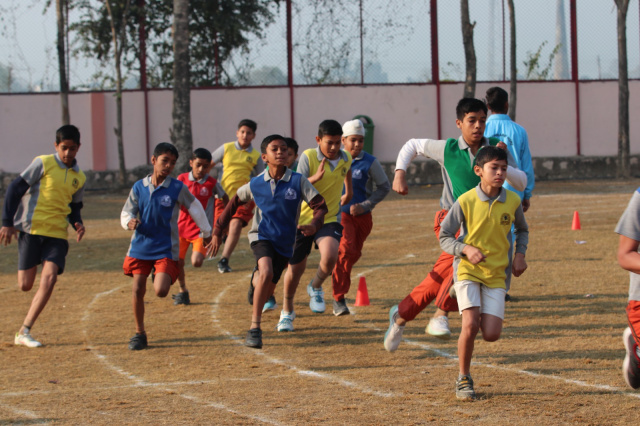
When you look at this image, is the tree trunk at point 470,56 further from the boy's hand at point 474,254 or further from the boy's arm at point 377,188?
the boy's hand at point 474,254

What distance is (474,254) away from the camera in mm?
5504

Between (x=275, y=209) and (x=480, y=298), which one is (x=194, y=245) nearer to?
(x=275, y=209)

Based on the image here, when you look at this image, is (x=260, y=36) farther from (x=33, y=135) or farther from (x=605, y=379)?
(x=605, y=379)

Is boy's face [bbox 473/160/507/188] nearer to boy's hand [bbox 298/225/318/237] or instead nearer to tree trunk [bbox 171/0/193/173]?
boy's hand [bbox 298/225/318/237]

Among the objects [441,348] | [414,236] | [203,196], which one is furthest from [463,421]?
[414,236]

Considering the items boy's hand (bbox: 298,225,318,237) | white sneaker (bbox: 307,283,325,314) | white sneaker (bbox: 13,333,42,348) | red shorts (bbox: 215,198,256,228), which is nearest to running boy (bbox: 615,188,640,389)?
boy's hand (bbox: 298,225,318,237)

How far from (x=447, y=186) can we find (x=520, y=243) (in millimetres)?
1046

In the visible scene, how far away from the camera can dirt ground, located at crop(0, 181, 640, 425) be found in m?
5.42

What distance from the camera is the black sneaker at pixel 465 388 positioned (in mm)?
5543

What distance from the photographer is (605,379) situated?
5.98 metres

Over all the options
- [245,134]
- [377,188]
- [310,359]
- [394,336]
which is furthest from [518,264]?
[245,134]

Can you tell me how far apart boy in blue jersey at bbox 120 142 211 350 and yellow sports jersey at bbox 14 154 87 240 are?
28.6 inches

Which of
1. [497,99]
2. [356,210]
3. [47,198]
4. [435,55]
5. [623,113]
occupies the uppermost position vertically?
[435,55]

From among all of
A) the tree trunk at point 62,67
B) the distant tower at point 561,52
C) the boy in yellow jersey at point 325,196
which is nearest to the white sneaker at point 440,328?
the boy in yellow jersey at point 325,196
